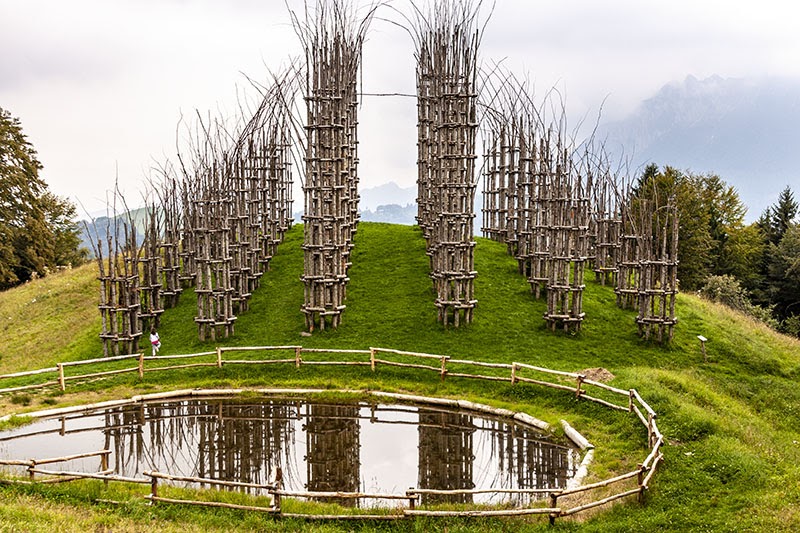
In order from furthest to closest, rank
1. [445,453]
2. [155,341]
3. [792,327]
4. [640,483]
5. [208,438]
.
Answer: [792,327] < [155,341] < [208,438] < [445,453] < [640,483]

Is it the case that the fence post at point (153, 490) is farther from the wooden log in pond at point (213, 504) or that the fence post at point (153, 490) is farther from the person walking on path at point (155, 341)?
the person walking on path at point (155, 341)

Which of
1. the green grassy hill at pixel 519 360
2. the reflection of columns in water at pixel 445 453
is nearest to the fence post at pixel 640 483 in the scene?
the green grassy hill at pixel 519 360

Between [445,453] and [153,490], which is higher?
[153,490]

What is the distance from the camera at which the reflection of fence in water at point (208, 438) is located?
562 inches

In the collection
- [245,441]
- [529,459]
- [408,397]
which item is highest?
[408,397]

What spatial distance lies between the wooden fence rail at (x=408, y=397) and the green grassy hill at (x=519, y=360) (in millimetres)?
276

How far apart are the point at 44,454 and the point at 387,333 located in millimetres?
11649

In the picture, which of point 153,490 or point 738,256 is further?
point 738,256

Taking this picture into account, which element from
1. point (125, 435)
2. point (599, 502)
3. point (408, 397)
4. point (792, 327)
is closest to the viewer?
point (599, 502)

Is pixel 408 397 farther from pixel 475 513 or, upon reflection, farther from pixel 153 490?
pixel 153 490

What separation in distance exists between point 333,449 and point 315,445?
493mm

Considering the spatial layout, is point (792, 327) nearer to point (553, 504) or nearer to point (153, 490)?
point (553, 504)

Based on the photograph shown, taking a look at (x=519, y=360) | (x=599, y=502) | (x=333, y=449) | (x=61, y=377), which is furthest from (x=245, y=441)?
(x=519, y=360)

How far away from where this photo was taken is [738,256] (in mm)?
46562
